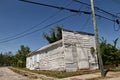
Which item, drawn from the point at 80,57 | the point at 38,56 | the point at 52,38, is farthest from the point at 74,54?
the point at 52,38

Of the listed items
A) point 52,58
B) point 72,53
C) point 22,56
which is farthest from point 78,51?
point 22,56

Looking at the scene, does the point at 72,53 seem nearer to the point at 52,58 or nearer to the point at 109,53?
the point at 52,58

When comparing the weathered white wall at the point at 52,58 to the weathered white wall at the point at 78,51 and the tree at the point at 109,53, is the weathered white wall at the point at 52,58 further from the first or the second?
the tree at the point at 109,53

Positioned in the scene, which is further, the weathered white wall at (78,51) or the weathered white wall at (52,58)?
the weathered white wall at (52,58)

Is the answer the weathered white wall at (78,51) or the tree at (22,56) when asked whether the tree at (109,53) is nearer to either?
the weathered white wall at (78,51)

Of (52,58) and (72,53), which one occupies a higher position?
(72,53)

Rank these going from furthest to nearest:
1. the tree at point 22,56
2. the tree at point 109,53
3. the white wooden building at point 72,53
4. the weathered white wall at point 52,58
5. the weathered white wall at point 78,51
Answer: the tree at point 22,56 → the tree at point 109,53 → the weathered white wall at point 52,58 → the weathered white wall at point 78,51 → the white wooden building at point 72,53

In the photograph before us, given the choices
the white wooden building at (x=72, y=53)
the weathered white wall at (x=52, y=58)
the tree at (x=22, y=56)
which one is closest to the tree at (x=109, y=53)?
the white wooden building at (x=72, y=53)

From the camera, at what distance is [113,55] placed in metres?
26.4

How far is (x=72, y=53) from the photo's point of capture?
2245cm

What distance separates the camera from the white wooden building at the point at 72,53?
2191 centimetres

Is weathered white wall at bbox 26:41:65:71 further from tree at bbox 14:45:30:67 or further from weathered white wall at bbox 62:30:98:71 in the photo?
tree at bbox 14:45:30:67

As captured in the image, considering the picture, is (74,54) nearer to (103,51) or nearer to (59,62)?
(59,62)

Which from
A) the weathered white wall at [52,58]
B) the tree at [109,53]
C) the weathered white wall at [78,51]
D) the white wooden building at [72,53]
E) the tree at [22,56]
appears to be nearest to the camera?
the white wooden building at [72,53]
